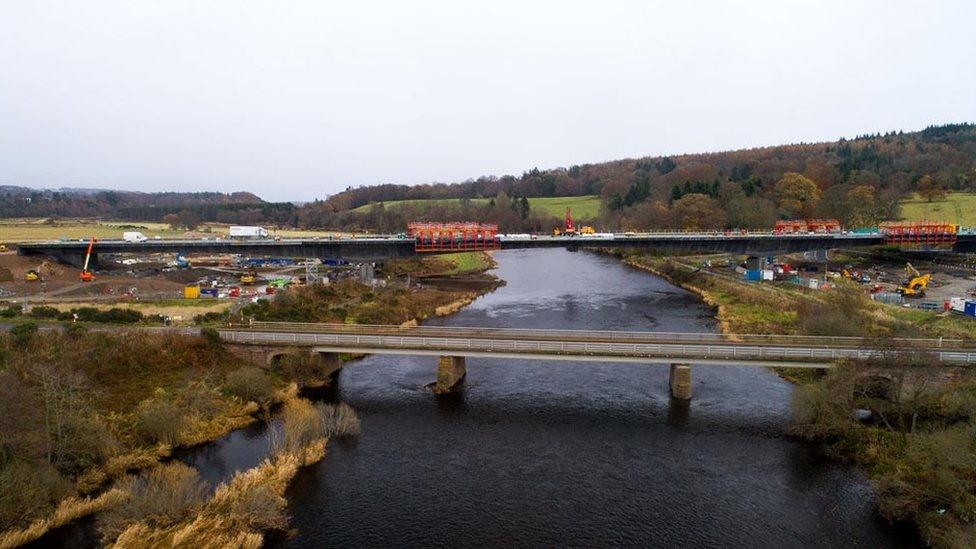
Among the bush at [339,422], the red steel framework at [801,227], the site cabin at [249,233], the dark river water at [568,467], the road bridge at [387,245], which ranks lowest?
the dark river water at [568,467]

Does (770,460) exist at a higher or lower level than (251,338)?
lower

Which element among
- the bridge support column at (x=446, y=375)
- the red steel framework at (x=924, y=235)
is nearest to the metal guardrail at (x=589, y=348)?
the bridge support column at (x=446, y=375)

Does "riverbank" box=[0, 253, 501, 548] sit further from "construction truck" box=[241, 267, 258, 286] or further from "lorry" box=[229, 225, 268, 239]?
"lorry" box=[229, 225, 268, 239]

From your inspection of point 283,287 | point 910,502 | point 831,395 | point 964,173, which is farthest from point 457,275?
point 964,173

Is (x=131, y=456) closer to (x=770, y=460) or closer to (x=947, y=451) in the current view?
(x=770, y=460)

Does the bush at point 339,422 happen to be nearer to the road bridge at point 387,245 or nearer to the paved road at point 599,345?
the paved road at point 599,345
